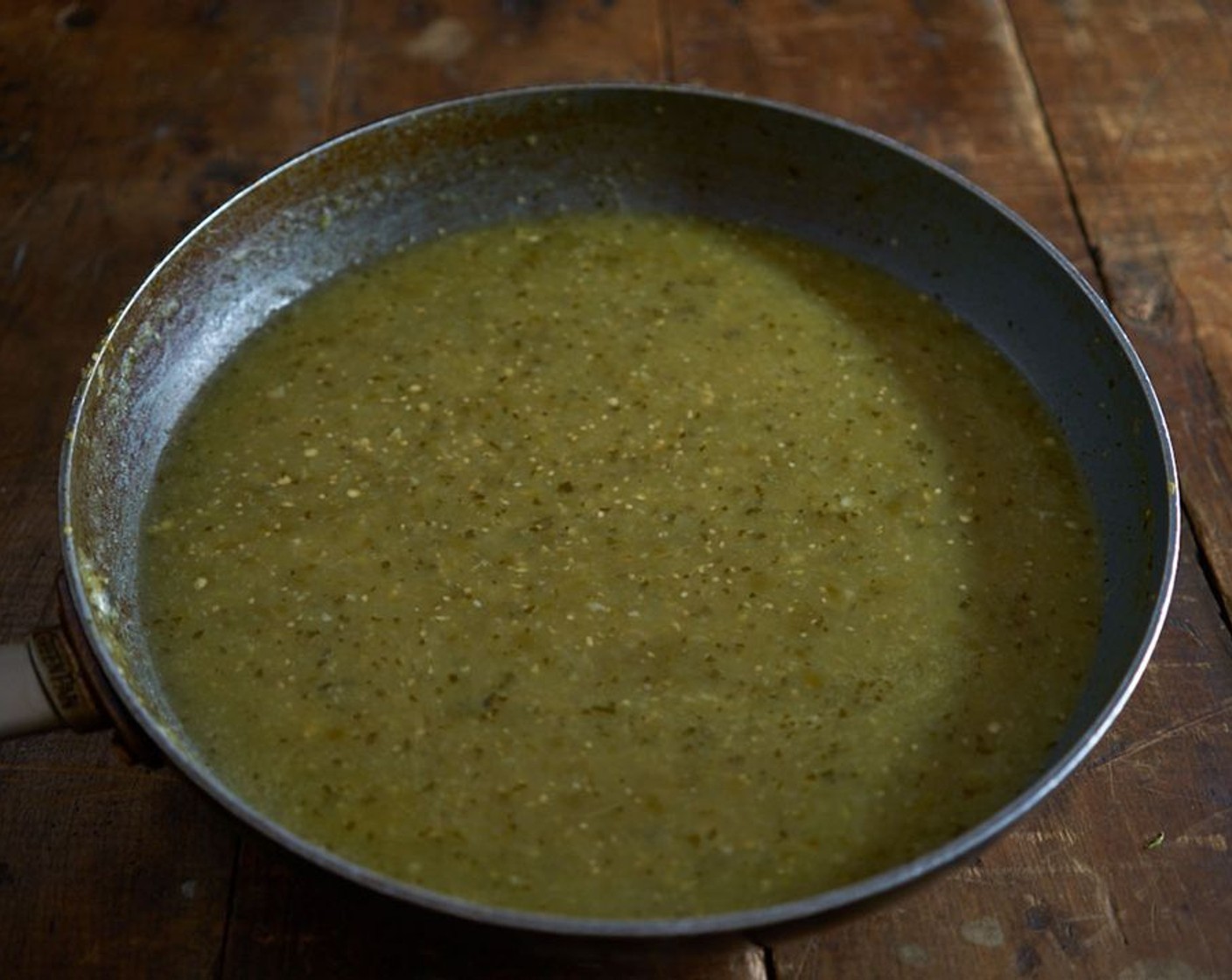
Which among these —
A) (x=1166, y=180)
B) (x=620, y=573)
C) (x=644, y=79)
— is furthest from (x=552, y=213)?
(x=1166, y=180)

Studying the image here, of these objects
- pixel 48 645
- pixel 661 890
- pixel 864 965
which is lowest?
pixel 864 965

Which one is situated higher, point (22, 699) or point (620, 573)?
point (22, 699)

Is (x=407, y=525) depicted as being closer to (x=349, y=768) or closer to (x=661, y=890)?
(x=349, y=768)

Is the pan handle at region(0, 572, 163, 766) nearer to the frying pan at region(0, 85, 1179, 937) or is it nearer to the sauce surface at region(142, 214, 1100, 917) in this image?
the frying pan at region(0, 85, 1179, 937)

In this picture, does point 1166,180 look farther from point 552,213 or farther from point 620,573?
point 620,573

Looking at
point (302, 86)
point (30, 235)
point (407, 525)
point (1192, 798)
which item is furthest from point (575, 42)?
point (1192, 798)

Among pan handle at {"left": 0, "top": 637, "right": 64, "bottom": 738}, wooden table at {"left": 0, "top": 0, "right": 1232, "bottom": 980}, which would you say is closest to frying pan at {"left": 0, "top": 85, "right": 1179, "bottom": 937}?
pan handle at {"left": 0, "top": 637, "right": 64, "bottom": 738}
